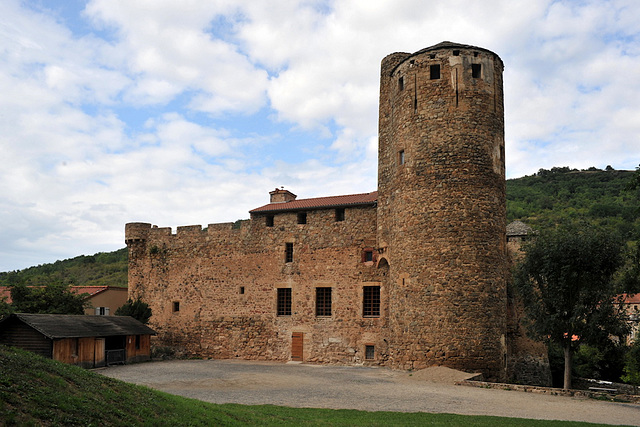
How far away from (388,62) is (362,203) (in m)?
7.34

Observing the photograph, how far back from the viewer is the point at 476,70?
21.9 meters

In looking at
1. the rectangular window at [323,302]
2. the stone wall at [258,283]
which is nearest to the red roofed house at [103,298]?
the stone wall at [258,283]

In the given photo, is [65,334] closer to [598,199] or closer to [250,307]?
[250,307]

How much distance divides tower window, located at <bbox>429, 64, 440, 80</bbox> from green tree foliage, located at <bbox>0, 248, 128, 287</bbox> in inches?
1590

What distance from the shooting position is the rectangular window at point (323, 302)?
85.3ft

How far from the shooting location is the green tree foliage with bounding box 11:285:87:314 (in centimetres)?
2752

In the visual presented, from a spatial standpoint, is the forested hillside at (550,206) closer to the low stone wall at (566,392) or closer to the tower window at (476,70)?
the tower window at (476,70)

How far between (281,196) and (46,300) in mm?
13978

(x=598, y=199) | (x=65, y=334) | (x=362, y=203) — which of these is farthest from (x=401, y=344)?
(x=598, y=199)

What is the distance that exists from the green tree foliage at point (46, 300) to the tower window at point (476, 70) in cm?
2363

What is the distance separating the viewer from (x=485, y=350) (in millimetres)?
19750

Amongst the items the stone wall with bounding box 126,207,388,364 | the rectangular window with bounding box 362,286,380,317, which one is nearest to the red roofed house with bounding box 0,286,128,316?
the stone wall with bounding box 126,207,388,364

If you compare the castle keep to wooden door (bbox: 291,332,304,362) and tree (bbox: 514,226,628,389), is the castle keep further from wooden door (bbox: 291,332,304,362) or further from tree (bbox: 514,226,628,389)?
tree (bbox: 514,226,628,389)

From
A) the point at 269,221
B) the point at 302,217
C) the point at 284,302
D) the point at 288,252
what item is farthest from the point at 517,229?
the point at 269,221
